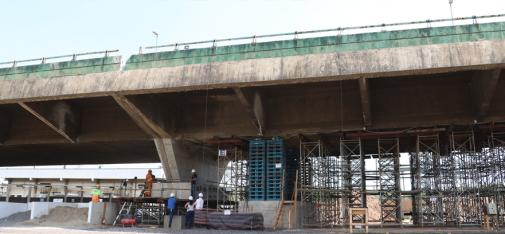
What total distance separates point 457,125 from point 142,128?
13812 mm

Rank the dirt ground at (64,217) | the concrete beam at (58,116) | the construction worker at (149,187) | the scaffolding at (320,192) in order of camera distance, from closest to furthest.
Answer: the dirt ground at (64,217)
the concrete beam at (58,116)
the scaffolding at (320,192)
the construction worker at (149,187)

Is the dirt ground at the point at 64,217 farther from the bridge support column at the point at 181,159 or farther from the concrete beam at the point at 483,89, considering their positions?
the concrete beam at the point at 483,89

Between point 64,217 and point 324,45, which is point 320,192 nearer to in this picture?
point 324,45

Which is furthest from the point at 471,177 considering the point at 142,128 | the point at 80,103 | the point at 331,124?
the point at 80,103

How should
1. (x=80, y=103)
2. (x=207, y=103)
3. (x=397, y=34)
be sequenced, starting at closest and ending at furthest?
(x=397, y=34)
(x=207, y=103)
(x=80, y=103)

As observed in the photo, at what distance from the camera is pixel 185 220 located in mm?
20484

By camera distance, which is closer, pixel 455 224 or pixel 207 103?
pixel 455 224

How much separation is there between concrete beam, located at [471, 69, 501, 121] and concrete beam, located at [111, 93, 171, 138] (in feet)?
43.8

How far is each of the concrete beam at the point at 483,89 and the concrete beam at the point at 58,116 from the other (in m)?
18.1

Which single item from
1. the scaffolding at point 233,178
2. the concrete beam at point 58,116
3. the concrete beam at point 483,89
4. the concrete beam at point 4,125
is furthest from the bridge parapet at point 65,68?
the concrete beam at point 483,89

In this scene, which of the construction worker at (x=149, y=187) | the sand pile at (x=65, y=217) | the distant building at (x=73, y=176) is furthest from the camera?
the distant building at (x=73, y=176)

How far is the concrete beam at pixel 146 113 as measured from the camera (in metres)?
20.3

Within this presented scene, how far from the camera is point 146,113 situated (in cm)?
2125

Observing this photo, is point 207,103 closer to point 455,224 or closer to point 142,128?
point 142,128
